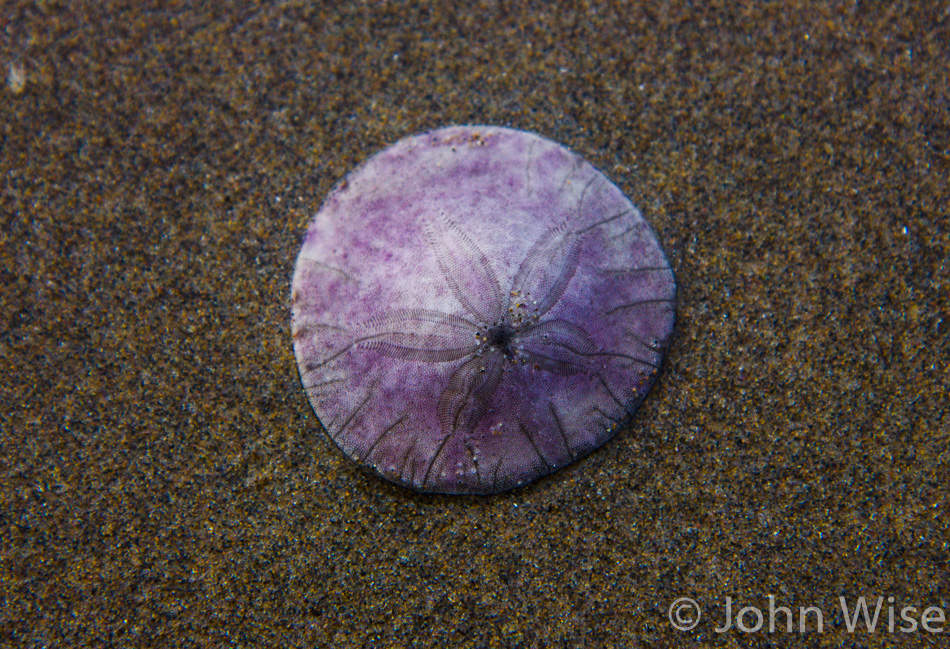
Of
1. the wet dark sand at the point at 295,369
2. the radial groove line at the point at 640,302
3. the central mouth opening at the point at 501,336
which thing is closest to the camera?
the central mouth opening at the point at 501,336

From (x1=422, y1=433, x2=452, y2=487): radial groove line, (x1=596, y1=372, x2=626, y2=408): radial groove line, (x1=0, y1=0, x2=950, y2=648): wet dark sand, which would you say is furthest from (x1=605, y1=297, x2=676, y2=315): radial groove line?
(x1=422, y1=433, x2=452, y2=487): radial groove line

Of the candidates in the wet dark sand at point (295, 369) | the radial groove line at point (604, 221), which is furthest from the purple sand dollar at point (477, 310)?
the wet dark sand at point (295, 369)

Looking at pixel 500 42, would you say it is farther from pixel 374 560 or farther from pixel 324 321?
pixel 374 560

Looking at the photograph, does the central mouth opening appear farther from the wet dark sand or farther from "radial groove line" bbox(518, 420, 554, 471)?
the wet dark sand

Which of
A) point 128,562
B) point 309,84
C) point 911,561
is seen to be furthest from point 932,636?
point 309,84

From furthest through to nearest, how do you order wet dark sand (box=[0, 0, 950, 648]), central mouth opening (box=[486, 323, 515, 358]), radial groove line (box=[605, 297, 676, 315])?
radial groove line (box=[605, 297, 676, 315]) → wet dark sand (box=[0, 0, 950, 648]) → central mouth opening (box=[486, 323, 515, 358])

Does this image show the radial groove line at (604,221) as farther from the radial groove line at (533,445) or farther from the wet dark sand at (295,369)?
the radial groove line at (533,445)
